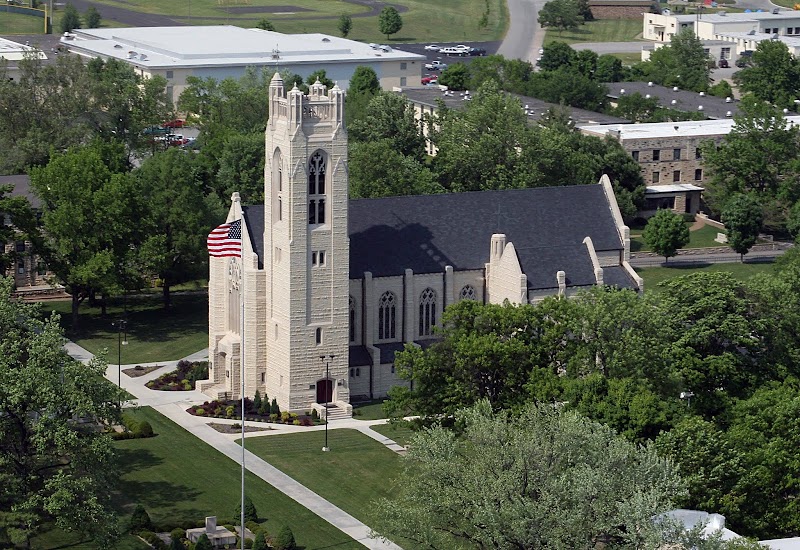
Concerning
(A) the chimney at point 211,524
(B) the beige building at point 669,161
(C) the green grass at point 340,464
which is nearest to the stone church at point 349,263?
(C) the green grass at point 340,464

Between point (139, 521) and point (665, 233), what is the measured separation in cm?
6779

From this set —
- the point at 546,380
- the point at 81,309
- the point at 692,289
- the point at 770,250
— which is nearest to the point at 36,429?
the point at 546,380

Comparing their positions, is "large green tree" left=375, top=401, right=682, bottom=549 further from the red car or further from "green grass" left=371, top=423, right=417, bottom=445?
the red car

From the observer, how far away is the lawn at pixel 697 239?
158875mm

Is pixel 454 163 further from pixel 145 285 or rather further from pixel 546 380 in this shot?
pixel 546 380

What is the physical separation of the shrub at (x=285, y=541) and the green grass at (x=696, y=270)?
60485 millimetres

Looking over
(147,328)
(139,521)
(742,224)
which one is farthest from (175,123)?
(139,521)

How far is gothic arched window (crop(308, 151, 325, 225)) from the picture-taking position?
113250 millimetres

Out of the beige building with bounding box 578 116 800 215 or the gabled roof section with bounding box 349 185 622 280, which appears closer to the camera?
the gabled roof section with bounding box 349 185 622 280

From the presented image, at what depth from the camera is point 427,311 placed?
121000 mm

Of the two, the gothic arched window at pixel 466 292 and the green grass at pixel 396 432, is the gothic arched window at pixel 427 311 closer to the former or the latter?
the gothic arched window at pixel 466 292

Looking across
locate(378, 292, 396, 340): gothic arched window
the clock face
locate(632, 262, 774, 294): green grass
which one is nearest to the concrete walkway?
the clock face

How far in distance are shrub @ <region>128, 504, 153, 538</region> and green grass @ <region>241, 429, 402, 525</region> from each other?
1024 cm

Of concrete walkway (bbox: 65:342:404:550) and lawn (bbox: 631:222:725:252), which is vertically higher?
lawn (bbox: 631:222:725:252)
